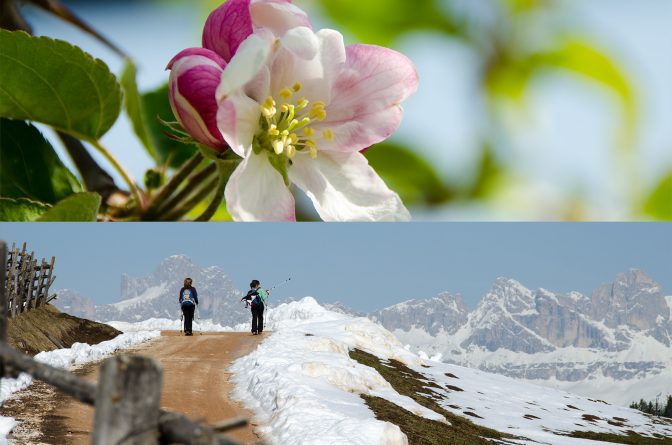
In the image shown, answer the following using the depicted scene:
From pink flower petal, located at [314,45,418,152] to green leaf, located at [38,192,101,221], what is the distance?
0.48 ft

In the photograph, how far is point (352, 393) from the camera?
4.08 ft

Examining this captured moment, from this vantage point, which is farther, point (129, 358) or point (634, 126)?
point (634, 126)

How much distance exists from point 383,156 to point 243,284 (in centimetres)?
43

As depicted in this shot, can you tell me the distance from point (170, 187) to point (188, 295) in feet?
1.64

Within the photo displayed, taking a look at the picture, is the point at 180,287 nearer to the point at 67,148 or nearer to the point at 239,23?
the point at 67,148

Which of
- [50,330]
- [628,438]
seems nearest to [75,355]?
[50,330]

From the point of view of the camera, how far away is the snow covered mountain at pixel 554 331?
3.78 feet

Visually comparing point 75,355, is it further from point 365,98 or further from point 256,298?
point 365,98

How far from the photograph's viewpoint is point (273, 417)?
3.80ft

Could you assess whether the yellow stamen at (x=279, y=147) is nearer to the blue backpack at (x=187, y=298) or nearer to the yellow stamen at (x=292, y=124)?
the yellow stamen at (x=292, y=124)

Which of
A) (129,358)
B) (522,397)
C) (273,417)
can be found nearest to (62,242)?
(273,417)

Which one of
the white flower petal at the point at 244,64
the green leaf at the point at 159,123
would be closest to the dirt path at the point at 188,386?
the green leaf at the point at 159,123

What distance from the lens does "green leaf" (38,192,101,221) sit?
0.54 metres

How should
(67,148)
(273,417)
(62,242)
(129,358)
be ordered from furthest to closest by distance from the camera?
(273,417), (62,242), (67,148), (129,358)
